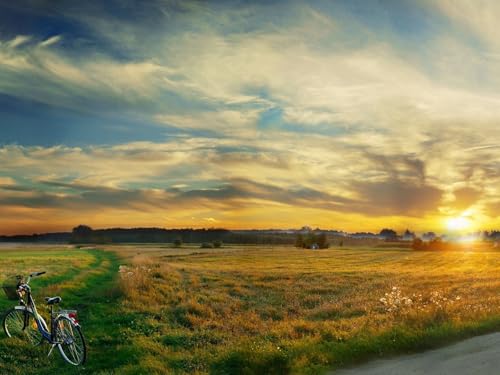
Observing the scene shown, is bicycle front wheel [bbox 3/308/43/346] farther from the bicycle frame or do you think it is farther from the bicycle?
the bicycle frame

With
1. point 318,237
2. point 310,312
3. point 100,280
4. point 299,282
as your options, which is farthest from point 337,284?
point 318,237

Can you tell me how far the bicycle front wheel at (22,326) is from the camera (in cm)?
1652

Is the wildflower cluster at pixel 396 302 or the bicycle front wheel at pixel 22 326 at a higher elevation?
the wildflower cluster at pixel 396 302

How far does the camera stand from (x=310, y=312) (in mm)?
24438

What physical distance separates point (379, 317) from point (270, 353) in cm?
699

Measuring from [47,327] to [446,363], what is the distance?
36.4 feet

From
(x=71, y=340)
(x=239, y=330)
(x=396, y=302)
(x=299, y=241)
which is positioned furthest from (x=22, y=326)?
(x=299, y=241)

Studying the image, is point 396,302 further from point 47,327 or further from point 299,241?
point 299,241

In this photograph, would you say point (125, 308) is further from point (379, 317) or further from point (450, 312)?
point (450, 312)

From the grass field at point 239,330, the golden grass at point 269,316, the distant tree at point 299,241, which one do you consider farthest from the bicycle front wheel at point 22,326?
the distant tree at point 299,241

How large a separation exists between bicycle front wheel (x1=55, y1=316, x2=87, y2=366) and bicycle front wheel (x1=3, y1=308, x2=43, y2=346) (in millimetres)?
1991

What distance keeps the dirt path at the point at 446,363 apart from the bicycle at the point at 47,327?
23.3 ft

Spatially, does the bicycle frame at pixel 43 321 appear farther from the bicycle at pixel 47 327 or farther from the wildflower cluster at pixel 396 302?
the wildflower cluster at pixel 396 302

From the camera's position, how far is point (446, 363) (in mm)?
12586
